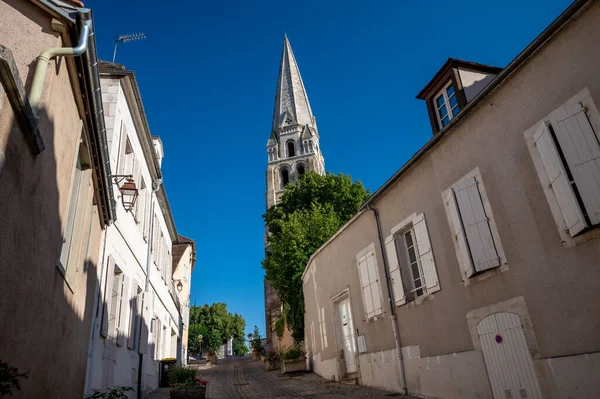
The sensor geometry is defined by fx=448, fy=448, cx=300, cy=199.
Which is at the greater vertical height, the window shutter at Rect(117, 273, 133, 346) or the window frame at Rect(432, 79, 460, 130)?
the window frame at Rect(432, 79, 460, 130)

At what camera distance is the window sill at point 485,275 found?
20.6 feet

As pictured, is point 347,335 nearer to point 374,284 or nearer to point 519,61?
point 374,284

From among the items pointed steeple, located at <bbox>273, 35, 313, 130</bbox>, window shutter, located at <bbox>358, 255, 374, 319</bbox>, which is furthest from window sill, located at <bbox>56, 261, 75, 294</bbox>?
pointed steeple, located at <bbox>273, 35, 313, 130</bbox>

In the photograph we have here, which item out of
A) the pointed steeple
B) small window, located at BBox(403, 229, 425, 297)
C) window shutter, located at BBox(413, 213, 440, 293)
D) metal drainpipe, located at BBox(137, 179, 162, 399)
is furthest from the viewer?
the pointed steeple

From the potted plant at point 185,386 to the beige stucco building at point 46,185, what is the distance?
11.8 ft

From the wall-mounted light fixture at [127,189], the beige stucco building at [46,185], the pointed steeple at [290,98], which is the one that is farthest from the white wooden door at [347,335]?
the pointed steeple at [290,98]

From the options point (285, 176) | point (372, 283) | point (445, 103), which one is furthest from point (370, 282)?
point (285, 176)

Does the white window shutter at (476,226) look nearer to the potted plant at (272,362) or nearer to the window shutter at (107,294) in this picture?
the window shutter at (107,294)

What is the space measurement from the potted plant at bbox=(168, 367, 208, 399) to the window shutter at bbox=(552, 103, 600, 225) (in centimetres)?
832

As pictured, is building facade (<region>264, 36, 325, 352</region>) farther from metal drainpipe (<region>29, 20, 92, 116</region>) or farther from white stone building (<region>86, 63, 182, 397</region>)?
metal drainpipe (<region>29, 20, 92, 116</region>)

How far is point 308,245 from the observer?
65.0 ft

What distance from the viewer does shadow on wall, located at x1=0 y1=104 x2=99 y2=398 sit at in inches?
135

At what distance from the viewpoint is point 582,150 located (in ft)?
16.8

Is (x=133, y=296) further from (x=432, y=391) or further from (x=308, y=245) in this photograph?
(x=308, y=245)
